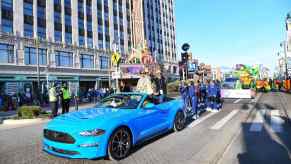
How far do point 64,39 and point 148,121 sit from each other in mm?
31203

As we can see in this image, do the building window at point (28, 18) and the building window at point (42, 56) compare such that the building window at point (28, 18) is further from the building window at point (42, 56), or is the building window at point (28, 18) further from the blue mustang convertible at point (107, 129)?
the blue mustang convertible at point (107, 129)

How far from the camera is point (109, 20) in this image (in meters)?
43.1

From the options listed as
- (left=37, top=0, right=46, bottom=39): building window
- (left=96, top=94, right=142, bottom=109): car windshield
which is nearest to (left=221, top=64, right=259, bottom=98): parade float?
(left=96, top=94, right=142, bottom=109): car windshield

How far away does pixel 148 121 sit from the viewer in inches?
231

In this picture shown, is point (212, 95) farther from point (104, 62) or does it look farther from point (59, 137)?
point (104, 62)

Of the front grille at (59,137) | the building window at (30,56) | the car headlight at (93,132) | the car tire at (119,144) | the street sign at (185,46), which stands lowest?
the car tire at (119,144)

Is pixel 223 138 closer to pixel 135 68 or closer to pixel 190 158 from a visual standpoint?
pixel 190 158

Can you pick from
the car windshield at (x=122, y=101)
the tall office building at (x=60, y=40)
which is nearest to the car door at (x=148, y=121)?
the car windshield at (x=122, y=101)

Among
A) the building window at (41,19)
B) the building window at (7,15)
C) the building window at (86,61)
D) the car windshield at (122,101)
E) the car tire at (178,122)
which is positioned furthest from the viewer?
the building window at (86,61)

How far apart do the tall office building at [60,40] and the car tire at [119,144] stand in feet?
81.7

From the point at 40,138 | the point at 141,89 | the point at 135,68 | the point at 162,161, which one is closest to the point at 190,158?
the point at 162,161

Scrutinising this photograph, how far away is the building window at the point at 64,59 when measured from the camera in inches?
1267

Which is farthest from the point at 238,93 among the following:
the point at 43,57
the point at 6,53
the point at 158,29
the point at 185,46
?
the point at 158,29

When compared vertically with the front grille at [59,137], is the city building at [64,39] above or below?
above
